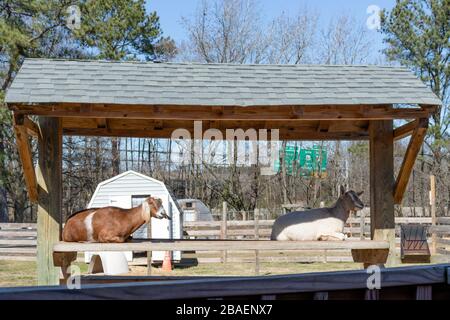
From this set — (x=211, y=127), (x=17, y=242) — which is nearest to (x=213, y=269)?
(x=17, y=242)

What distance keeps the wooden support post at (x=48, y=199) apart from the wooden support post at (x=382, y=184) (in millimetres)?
3242

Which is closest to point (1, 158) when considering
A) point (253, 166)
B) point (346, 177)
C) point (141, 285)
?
point (253, 166)

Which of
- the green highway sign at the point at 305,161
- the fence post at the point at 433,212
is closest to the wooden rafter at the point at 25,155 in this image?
the fence post at the point at 433,212

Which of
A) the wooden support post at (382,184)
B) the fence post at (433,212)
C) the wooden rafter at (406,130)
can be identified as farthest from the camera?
the fence post at (433,212)

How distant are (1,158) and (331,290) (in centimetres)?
2056

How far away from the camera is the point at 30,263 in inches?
648

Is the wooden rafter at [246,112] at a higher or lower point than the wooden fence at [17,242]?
higher

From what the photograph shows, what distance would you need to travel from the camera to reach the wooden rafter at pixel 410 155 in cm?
614

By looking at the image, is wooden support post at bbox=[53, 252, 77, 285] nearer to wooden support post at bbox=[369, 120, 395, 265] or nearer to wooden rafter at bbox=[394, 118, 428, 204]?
wooden support post at bbox=[369, 120, 395, 265]

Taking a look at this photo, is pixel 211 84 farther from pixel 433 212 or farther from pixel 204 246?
pixel 433 212

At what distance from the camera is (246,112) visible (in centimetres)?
625

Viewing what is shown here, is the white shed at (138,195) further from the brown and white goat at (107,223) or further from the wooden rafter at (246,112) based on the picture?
the wooden rafter at (246,112)

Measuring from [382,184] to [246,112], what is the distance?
162cm
